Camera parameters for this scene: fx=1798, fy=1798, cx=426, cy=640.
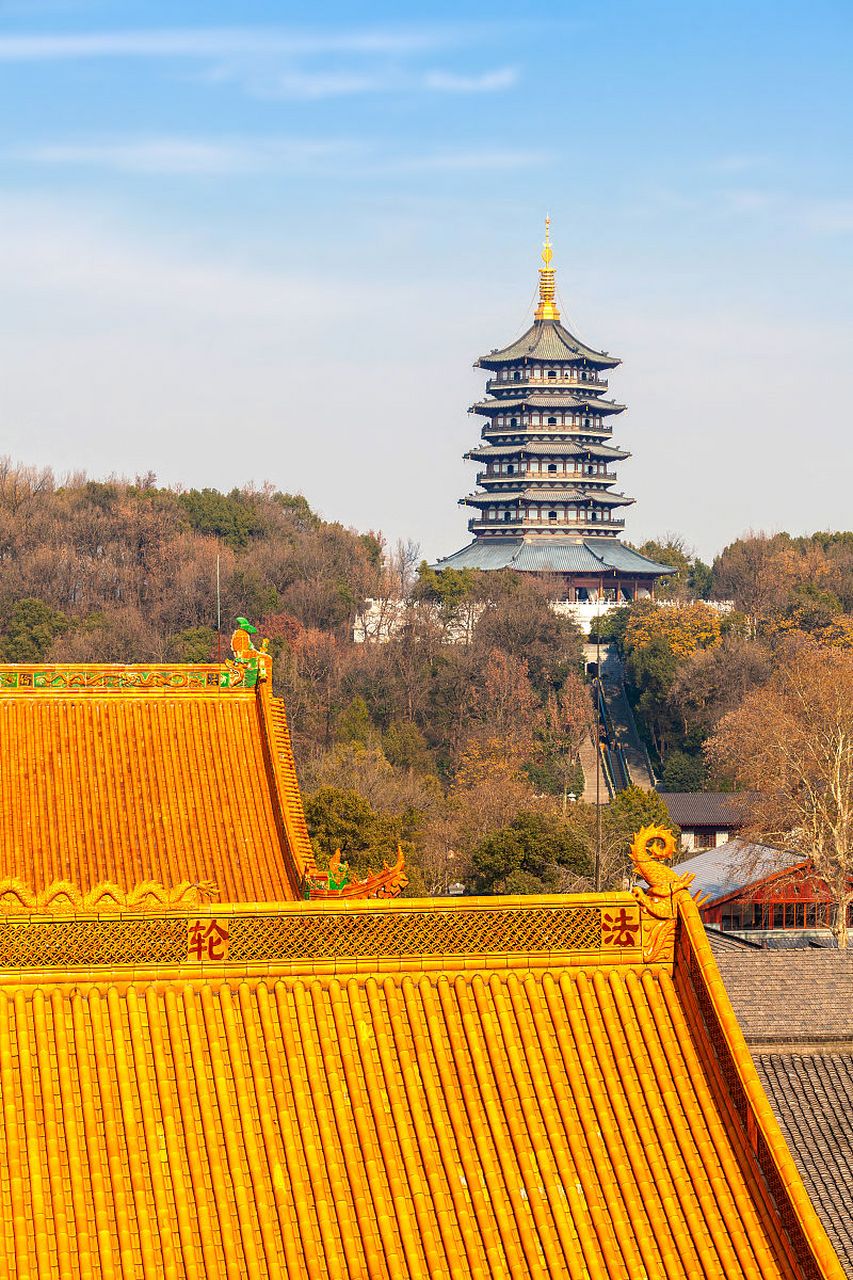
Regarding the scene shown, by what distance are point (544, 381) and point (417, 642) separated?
21.1 metres

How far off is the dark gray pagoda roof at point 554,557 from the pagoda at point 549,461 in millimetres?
65

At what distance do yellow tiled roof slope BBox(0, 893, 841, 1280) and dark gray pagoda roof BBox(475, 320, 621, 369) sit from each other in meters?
73.4

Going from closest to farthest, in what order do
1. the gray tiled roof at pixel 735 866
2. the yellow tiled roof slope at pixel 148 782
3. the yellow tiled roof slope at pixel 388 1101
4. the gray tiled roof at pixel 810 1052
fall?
the yellow tiled roof slope at pixel 388 1101, the yellow tiled roof slope at pixel 148 782, the gray tiled roof at pixel 810 1052, the gray tiled roof at pixel 735 866

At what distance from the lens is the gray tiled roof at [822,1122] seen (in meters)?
17.4

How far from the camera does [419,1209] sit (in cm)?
819

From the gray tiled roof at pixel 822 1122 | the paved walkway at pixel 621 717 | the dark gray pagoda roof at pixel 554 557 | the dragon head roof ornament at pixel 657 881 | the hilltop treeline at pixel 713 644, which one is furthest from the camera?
the dark gray pagoda roof at pixel 554 557

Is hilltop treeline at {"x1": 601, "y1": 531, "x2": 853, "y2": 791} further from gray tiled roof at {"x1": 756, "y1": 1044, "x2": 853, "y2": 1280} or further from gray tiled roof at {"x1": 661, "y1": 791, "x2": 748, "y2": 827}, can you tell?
gray tiled roof at {"x1": 756, "y1": 1044, "x2": 853, "y2": 1280}

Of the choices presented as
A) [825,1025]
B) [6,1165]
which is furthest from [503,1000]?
[825,1025]

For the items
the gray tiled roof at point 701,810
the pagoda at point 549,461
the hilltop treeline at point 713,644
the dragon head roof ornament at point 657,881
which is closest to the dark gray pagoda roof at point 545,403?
the pagoda at point 549,461

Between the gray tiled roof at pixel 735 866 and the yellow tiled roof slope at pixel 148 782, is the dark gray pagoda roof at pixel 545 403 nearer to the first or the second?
the gray tiled roof at pixel 735 866

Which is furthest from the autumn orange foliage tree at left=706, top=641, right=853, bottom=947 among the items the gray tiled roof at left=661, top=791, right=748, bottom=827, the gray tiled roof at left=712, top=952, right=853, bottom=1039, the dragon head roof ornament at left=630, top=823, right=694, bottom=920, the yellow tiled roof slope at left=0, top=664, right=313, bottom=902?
the dragon head roof ornament at left=630, top=823, right=694, bottom=920

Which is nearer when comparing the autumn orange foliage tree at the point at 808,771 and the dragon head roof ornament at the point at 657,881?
the dragon head roof ornament at the point at 657,881

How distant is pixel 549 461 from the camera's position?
82.3 metres

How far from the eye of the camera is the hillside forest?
49.0 meters
